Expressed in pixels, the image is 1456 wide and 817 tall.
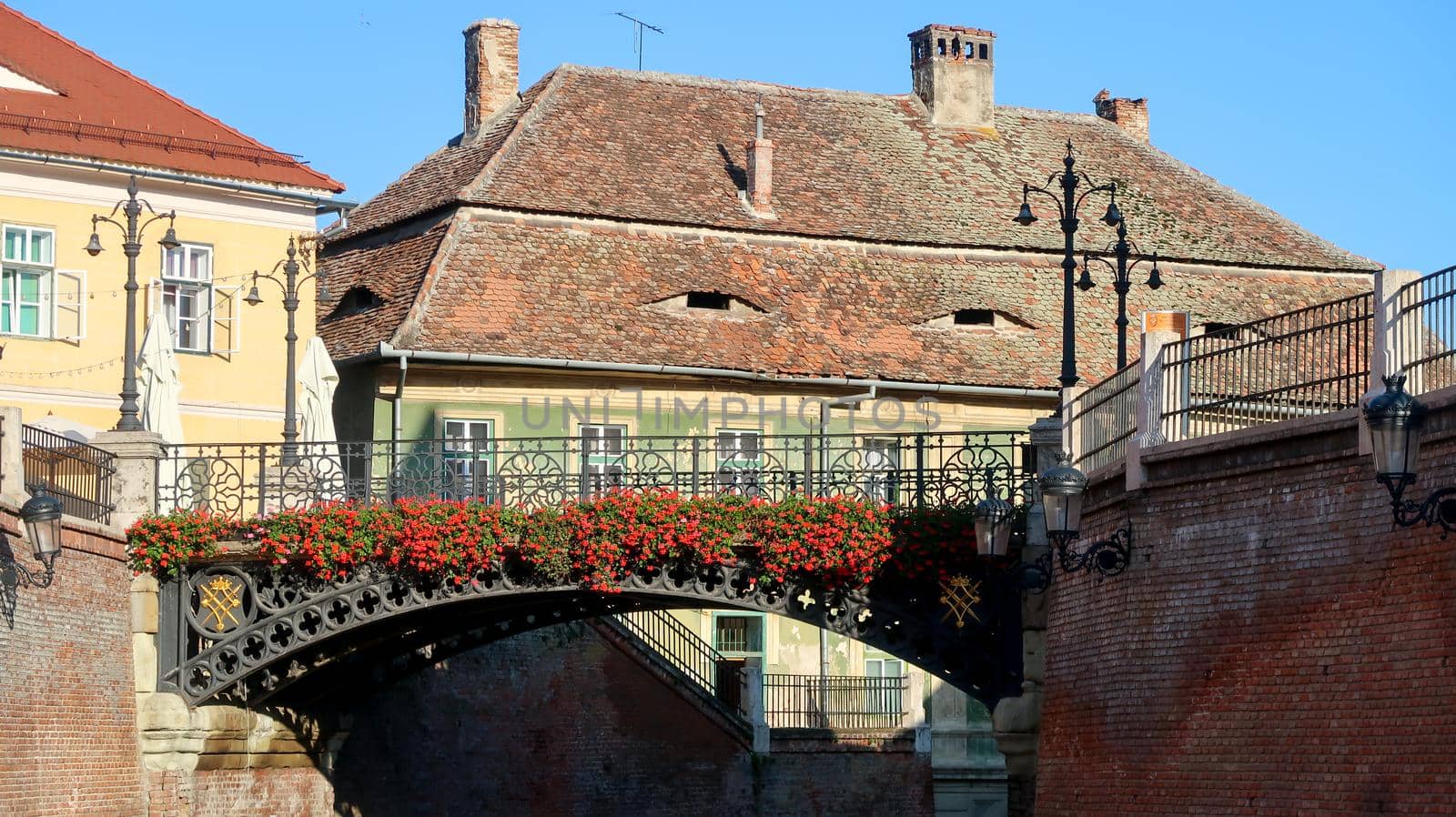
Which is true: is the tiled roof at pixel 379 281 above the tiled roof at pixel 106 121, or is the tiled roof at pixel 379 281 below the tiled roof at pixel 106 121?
below

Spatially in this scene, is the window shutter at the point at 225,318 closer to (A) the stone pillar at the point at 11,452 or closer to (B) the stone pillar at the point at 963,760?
(A) the stone pillar at the point at 11,452

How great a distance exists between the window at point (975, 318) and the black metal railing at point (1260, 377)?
17.3 metres

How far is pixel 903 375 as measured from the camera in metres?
37.5

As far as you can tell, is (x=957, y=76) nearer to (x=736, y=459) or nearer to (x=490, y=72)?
(x=490, y=72)

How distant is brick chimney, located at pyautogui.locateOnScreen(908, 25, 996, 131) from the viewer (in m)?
45.0

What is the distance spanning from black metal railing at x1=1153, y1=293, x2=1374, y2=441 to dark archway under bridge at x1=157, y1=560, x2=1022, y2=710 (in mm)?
4372

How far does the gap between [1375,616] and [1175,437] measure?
176 inches

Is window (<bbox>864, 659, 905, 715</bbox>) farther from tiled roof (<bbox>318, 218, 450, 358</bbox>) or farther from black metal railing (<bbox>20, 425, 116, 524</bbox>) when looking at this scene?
black metal railing (<bbox>20, 425, 116, 524</bbox>)

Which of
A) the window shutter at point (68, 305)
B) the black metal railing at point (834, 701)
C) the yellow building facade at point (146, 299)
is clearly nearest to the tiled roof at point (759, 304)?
the yellow building facade at point (146, 299)

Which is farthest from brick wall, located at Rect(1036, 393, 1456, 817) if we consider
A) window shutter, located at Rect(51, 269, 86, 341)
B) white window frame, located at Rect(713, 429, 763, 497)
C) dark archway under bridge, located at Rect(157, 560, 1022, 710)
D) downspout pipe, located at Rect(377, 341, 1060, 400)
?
window shutter, located at Rect(51, 269, 86, 341)

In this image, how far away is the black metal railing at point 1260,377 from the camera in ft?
61.0

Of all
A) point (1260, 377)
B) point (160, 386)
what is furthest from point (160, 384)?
point (1260, 377)

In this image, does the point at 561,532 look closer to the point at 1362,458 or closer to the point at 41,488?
the point at 41,488

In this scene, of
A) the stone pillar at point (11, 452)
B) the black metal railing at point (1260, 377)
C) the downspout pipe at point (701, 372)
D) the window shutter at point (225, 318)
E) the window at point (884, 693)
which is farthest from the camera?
the window at point (884, 693)
